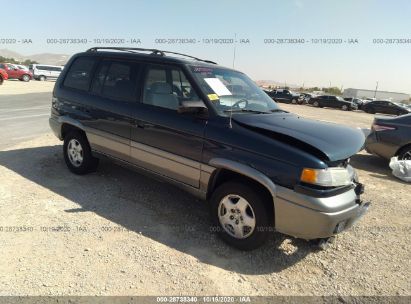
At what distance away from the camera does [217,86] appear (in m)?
4.09

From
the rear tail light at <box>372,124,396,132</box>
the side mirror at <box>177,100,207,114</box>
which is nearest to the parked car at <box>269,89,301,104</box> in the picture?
the rear tail light at <box>372,124,396,132</box>

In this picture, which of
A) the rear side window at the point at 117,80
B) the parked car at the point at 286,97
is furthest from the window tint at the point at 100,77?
the parked car at the point at 286,97

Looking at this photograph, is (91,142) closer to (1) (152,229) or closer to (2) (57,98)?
(2) (57,98)

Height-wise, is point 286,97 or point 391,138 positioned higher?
point 391,138

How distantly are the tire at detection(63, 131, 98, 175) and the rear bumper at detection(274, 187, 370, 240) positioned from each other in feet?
10.8

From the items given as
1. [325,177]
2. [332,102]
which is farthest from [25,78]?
[325,177]

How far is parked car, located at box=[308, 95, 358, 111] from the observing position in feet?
127

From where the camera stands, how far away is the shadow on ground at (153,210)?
358 centimetres

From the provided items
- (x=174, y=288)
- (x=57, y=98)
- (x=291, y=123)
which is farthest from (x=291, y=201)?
(x=57, y=98)

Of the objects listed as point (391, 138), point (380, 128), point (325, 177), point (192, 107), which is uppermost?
point (192, 107)

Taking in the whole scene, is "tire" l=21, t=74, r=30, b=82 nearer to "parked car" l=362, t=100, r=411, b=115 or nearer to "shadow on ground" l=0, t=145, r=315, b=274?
"shadow on ground" l=0, t=145, r=315, b=274

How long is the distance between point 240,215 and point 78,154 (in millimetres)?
3091

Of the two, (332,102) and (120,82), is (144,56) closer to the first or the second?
(120,82)

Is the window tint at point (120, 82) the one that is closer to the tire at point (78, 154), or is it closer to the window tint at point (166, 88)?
the window tint at point (166, 88)
